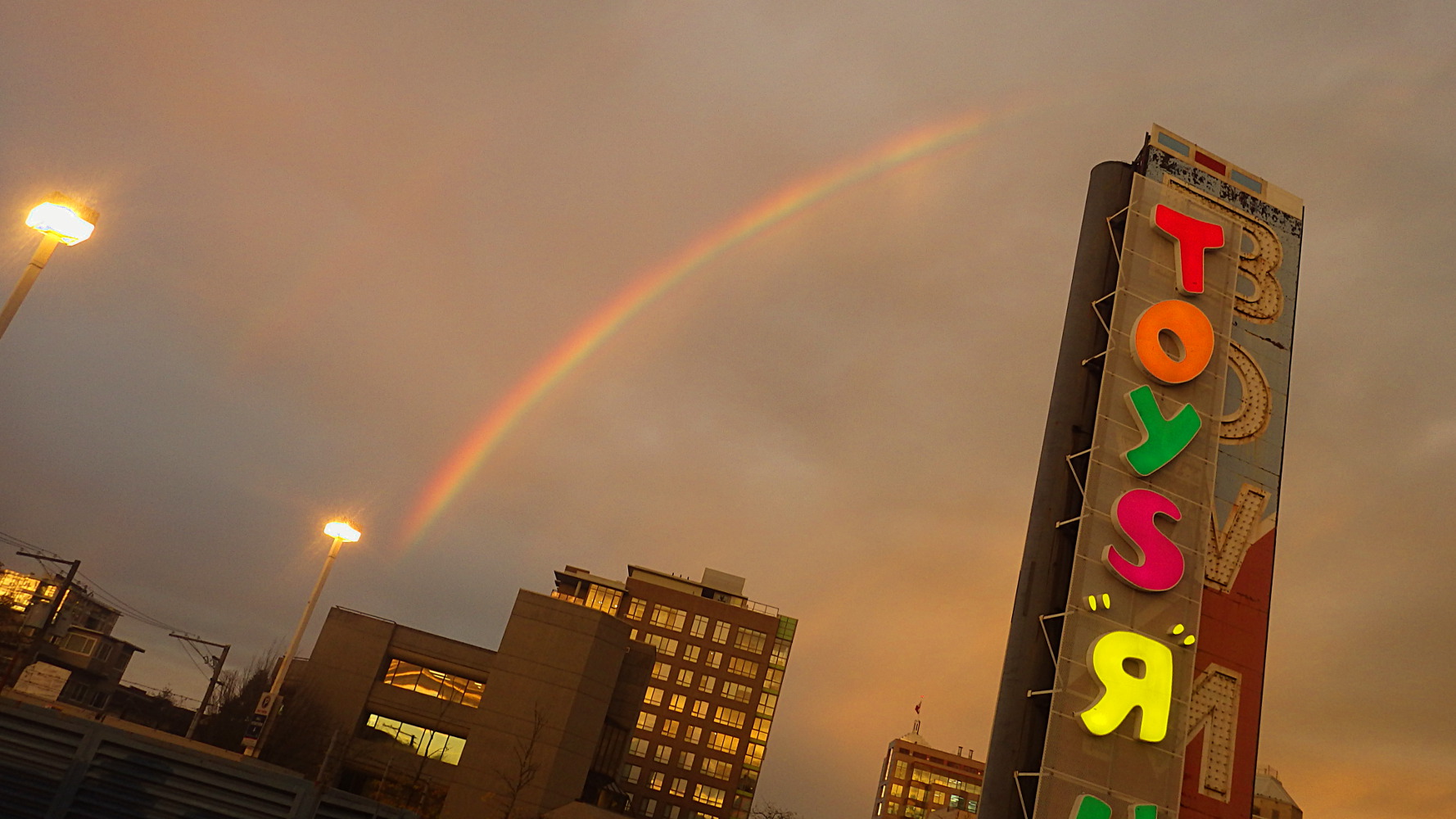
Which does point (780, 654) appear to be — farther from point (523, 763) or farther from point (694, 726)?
point (523, 763)

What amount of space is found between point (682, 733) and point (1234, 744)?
4840 inches

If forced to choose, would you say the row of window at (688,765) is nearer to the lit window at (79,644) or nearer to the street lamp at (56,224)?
the lit window at (79,644)

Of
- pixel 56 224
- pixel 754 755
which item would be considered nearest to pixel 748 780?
pixel 754 755

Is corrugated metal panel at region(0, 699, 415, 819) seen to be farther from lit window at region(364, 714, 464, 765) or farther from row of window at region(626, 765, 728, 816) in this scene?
row of window at region(626, 765, 728, 816)

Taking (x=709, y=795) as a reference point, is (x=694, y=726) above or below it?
above

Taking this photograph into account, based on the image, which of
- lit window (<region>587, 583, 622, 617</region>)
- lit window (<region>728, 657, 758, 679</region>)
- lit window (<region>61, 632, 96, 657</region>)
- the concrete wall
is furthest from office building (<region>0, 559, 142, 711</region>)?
lit window (<region>728, 657, 758, 679</region>)

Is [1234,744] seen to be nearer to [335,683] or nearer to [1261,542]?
[1261,542]

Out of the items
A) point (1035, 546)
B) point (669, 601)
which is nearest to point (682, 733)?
point (669, 601)

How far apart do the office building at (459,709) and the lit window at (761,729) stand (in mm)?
70133

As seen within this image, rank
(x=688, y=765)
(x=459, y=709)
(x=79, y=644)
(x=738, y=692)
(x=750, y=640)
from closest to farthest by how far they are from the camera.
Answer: (x=459, y=709)
(x=688, y=765)
(x=79, y=644)
(x=738, y=692)
(x=750, y=640)

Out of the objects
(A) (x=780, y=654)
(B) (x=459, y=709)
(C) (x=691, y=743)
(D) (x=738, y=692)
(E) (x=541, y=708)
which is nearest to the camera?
(E) (x=541, y=708)

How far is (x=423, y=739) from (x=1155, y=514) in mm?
65865

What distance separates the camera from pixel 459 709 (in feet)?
260

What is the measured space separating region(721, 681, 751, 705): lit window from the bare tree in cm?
7428
